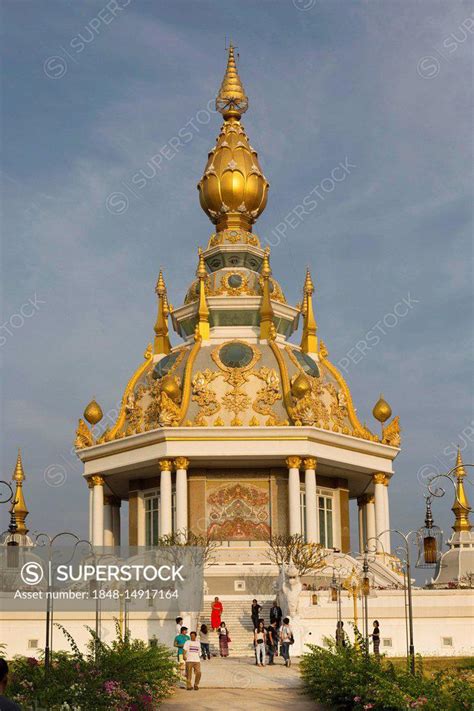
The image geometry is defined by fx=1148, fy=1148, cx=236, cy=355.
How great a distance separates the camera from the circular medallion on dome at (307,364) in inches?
2121

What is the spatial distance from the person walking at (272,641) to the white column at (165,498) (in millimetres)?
15502

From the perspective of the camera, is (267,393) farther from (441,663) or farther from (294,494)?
(441,663)

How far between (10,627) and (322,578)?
15.0 metres

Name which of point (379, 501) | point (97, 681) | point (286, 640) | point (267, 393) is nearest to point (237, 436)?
point (267, 393)

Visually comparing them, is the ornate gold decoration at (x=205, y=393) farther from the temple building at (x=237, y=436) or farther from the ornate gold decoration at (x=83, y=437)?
the ornate gold decoration at (x=83, y=437)

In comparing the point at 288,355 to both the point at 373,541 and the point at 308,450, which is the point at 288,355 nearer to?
the point at 308,450

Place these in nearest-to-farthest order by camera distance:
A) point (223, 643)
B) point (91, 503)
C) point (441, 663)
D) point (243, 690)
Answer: point (243, 690) → point (441, 663) → point (223, 643) → point (91, 503)

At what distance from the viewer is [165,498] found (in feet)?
163

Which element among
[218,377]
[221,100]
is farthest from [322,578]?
[221,100]

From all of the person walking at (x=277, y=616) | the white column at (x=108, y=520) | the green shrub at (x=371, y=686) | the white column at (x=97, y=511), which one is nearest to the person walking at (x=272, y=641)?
the person walking at (x=277, y=616)

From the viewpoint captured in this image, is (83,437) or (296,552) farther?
(83,437)

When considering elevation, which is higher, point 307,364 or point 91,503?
point 307,364

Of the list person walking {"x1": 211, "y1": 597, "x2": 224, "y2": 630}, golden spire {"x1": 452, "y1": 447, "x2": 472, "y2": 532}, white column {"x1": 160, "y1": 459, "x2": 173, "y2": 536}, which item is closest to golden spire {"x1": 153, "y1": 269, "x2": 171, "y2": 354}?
white column {"x1": 160, "y1": 459, "x2": 173, "y2": 536}

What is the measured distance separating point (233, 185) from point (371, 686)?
43564mm
